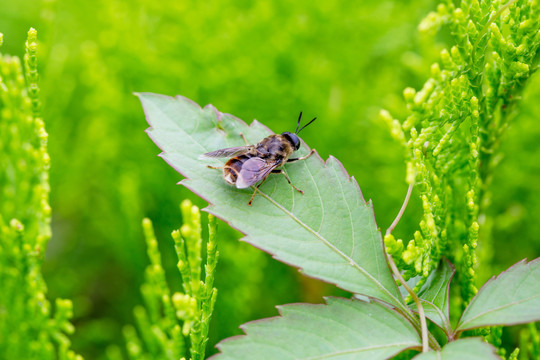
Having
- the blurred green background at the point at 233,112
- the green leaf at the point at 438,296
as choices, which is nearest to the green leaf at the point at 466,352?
the green leaf at the point at 438,296

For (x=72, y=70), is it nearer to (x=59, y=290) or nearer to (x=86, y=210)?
(x=86, y=210)

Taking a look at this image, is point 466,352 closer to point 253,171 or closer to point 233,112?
point 253,171

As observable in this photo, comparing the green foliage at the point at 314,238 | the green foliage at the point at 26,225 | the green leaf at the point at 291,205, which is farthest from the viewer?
the green foliage at the point at 26,225

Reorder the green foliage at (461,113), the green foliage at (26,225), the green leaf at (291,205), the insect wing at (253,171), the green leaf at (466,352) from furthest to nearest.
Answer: the green foliage at (26,225) → the insect wing at (253,171) → the green foliage at (461,113) → the green leaf at (291,205) → the green leaf at (466,352)

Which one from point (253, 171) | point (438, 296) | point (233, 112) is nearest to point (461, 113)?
point (438, 296)

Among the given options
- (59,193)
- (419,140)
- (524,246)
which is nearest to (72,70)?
(59,193)

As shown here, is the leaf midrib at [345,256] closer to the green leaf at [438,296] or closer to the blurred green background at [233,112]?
the green leaf at [438,296]

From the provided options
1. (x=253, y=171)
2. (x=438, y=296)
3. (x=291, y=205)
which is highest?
(x=253, y=171)
